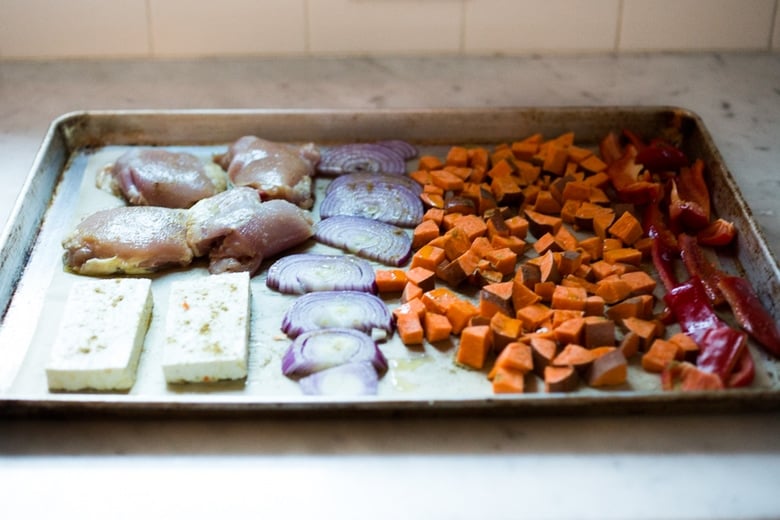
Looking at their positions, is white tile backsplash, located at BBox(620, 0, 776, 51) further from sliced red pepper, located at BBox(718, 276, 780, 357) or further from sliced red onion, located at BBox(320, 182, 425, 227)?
sliced red pepper, located at BBox(718, 276, 780, 357)

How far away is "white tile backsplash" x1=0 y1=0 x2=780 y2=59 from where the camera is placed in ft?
7.00

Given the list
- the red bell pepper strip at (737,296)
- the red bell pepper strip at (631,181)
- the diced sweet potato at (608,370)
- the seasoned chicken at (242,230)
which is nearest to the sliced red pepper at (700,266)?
the red bell pepper strip at (737,296)

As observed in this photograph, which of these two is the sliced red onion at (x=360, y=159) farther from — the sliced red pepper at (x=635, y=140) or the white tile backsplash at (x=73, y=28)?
the white tile backsplash at (x=73, y=28)

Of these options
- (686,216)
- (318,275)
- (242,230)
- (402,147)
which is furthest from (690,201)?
(242,230)

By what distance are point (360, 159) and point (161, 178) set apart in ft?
1.31

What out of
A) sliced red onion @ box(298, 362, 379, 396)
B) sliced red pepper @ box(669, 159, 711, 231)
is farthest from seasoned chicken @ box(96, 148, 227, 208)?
sliced red pepper @ box(669, 159, 711, 231)

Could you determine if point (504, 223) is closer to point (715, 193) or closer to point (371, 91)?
point (715, 193)

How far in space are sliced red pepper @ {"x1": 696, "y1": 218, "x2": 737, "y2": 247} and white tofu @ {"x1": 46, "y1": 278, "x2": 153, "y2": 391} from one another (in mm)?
970

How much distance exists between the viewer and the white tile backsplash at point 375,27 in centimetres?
213

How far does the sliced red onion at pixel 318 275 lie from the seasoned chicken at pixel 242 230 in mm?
40

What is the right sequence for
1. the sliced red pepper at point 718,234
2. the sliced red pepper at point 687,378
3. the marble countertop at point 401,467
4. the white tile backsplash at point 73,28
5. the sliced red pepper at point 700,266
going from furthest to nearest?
the white tile backsplash at point 73,28 → the sliced red pepper at point 718,234 → the sliced red pepper at point 700,266 → the sliced red pepper at point 687,378 → the marble countertop at point 401,467

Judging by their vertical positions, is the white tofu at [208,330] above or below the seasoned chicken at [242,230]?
below

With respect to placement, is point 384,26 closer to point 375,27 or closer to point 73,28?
point 375,27

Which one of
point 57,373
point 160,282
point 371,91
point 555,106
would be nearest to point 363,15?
point 371,91
